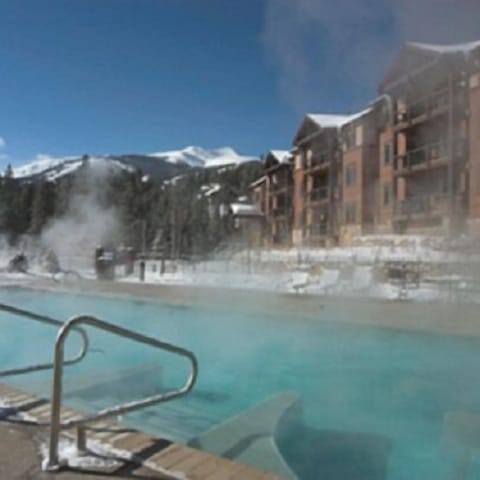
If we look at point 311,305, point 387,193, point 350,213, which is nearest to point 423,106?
point 387,193

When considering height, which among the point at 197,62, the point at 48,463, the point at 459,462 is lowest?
the point at 459,462

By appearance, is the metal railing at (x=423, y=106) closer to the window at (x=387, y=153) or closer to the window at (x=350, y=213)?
the window at (x=387, y=153)

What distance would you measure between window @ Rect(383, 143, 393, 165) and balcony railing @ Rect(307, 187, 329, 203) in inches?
147

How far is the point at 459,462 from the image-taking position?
3605mm

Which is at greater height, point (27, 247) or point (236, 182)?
point (236, 182)

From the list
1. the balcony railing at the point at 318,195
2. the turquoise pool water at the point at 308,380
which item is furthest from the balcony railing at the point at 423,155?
the turquoise pool water at the point at 308,380

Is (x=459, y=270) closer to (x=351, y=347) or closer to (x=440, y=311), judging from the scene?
(x=440, y=311)

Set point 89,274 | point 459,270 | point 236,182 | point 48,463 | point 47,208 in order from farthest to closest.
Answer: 1. point 236,182
2. point 47,208
3. point 89,274
4. point 459,270
5. point 48,463

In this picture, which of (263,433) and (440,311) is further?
(440,311)

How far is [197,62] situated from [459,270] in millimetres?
6685

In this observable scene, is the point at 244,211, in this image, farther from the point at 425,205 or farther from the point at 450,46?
the point at 450,46

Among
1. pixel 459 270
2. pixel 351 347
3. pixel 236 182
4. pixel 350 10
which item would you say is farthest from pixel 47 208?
pixel 350 10

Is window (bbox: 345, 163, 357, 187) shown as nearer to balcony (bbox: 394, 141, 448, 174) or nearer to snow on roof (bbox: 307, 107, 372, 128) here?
snow on roof (bbox: 307, 107, 372, 128)

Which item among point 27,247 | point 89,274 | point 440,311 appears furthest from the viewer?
point 27,247
